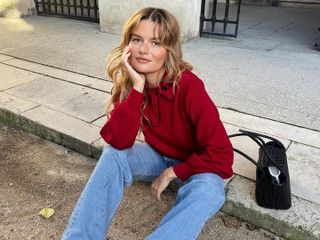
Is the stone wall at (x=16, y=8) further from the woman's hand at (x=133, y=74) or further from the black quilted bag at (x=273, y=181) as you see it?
the black quilted bag at (x=273, y=181)

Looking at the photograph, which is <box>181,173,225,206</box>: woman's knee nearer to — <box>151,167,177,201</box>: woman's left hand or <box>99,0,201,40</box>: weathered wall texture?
<box>151,167,177,201</box>: woman's left hand

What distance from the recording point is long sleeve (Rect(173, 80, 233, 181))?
Result: 1943mm

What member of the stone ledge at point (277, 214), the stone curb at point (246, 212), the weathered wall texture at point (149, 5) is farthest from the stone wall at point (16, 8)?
the stone ledge at point (277, 214)

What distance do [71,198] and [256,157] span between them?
4.46ft

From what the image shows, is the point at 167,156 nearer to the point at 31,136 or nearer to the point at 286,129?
the point at 286,129

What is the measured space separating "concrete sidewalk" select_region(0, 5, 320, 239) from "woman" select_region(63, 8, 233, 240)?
51 cm

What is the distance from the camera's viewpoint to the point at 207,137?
195cm

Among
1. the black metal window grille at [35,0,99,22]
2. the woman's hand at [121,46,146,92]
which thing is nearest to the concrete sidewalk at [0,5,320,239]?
the woman's hand at [121,46,146,92]

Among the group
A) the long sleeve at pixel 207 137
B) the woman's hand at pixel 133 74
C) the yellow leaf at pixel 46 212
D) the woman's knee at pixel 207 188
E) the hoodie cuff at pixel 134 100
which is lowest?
the yellow leaf at pixel 46 212

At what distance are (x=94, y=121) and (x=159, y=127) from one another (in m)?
1.34

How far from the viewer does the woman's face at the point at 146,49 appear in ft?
6.48

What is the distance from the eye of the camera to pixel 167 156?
2.28m

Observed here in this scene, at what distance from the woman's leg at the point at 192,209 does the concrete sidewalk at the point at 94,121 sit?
52 centimetres

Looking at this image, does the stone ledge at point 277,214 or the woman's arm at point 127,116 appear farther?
the stone ledge at point 277,214
